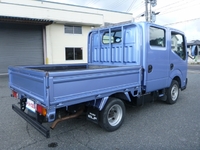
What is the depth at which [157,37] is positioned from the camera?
4.73 meters

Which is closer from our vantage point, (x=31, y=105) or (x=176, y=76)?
(x=31, y=105)

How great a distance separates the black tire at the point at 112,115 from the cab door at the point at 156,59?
3.40 ft

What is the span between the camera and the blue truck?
2.84 meters

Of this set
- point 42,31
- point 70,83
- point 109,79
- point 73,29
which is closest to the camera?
point 70,83

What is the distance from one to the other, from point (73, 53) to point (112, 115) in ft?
44.4

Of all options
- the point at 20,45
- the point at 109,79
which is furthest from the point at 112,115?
the point at 20,45

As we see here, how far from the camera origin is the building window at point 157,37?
4516 mm

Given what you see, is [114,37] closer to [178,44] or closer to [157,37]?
[157,37]

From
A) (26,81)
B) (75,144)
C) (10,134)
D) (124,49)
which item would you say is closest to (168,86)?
(124,49)

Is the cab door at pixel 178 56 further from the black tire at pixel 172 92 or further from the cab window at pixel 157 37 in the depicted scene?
the cab window at pixel 157 37

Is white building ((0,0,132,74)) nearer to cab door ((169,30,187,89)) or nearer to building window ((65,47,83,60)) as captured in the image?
building window ((65,47,83,60))

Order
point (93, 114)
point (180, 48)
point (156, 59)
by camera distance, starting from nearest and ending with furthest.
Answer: point (93, 114) → point (156, 59) → point (180, 48)

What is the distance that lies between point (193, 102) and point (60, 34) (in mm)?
12736

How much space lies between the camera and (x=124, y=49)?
464 centimetres
